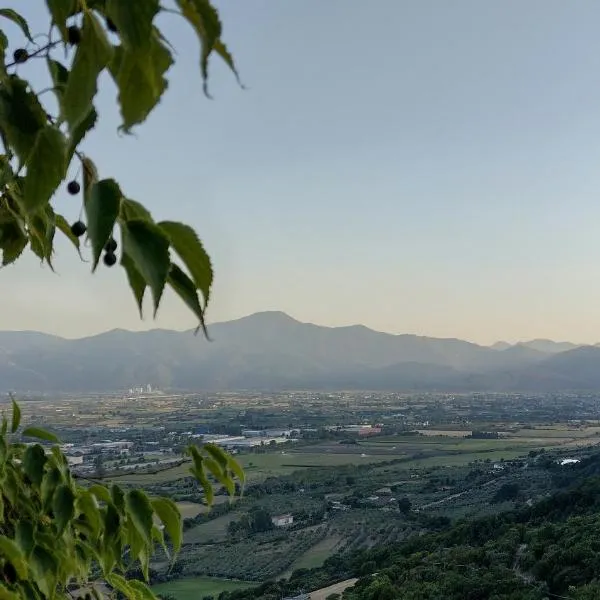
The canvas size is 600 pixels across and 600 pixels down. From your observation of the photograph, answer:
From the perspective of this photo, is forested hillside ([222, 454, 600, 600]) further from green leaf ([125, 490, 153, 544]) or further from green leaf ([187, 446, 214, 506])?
green leaf ([125, 490, 153, 544])

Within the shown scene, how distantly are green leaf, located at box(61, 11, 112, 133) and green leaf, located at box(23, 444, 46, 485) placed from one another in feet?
2.48

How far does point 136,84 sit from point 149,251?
0.35 feet

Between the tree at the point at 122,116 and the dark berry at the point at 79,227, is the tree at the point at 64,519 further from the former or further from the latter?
the tree at the point at 122,116

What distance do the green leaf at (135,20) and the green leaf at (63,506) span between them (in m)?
0.73

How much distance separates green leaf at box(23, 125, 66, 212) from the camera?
0.44 m

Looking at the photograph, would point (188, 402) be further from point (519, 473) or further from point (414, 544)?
point (414, 544)

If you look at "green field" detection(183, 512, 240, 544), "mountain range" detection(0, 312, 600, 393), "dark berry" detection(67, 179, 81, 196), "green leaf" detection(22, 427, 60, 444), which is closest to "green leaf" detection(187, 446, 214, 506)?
"green leaf" detection(22, 427, 60, 444)

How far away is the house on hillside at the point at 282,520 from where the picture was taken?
2967cm

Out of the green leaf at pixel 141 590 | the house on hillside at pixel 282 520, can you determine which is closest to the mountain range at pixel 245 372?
the house on hillside at pixel 282 520

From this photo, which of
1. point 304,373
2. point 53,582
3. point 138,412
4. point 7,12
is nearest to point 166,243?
point 7,12

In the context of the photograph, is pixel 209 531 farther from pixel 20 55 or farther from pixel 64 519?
pixel 20 55

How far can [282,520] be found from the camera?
2994cm

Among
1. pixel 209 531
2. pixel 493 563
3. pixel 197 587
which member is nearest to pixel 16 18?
pixel 493 563

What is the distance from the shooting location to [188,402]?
306 ft
